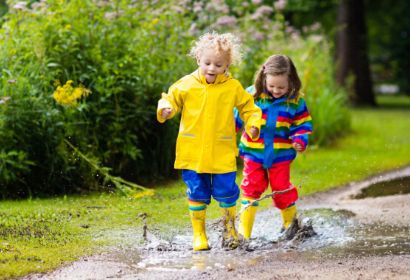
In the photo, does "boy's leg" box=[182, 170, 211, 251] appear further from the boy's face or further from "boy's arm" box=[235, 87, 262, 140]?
the boy's face

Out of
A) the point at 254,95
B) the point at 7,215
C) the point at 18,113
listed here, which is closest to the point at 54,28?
the point at 18,113

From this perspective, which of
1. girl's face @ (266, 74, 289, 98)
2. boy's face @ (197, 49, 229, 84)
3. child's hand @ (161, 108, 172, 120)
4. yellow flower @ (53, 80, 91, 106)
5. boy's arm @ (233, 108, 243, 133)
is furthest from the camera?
yellow flower @ (53, 80, 91, 106)

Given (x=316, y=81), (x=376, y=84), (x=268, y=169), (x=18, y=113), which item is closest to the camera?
(x=268, y=169)

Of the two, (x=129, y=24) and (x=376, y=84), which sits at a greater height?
(x=129, y=24)

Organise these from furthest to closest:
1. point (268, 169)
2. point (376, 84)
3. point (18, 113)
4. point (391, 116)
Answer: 1. point (376, 84)
2. point (391, 116)
3. point (18, 113)
4. point (268, 169)

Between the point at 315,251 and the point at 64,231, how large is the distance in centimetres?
203

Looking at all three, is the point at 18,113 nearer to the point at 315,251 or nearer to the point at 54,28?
the point at 54,28

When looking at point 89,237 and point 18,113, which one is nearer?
point 89,237

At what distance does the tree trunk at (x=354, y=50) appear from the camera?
2127cm

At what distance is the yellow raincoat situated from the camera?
5598 mm

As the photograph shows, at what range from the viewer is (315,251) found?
571 cm

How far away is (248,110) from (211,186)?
64cm

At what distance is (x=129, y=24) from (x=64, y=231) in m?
3.24

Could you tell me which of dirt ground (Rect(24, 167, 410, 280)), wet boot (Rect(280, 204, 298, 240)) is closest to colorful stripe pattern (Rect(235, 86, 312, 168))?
wet boot (Rect(280, 204, 298, 240))
